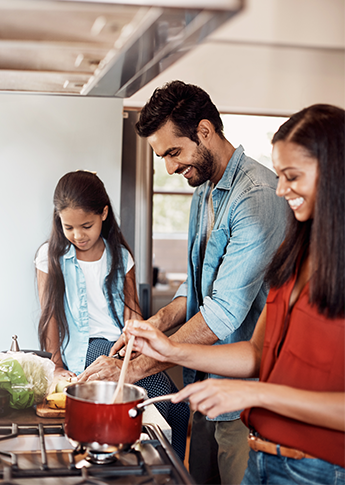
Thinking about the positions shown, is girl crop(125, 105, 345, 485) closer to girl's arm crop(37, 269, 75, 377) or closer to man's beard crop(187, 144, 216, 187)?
man's beard crop(187, 144, 216, 187)

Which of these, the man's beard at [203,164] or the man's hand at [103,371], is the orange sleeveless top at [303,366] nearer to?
the man's hand at [103,371]

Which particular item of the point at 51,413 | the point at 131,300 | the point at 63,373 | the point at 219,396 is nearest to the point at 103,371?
the point at 51,413

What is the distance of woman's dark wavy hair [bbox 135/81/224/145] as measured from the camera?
1484 mm

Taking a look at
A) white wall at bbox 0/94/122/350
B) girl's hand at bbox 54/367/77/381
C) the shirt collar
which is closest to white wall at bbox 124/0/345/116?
white wall at bbox 0/94/122/350

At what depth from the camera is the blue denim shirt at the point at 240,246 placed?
1279mm

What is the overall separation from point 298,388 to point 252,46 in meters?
1.85

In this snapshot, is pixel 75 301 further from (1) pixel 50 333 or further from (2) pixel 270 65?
(2) pixel 270 65

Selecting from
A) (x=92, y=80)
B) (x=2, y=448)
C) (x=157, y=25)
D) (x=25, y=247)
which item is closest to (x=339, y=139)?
(x=157, y=25)

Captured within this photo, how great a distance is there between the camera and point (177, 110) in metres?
1.49

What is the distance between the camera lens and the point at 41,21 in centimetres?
82

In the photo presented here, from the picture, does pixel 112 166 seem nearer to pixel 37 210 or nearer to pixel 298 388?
pixel 37 210

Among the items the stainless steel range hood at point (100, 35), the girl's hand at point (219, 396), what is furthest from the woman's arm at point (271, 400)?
the stainless steel range hood at point (100, 35)

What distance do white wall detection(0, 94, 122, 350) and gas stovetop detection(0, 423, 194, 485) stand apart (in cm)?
71

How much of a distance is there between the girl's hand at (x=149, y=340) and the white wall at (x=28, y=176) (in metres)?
0.72
